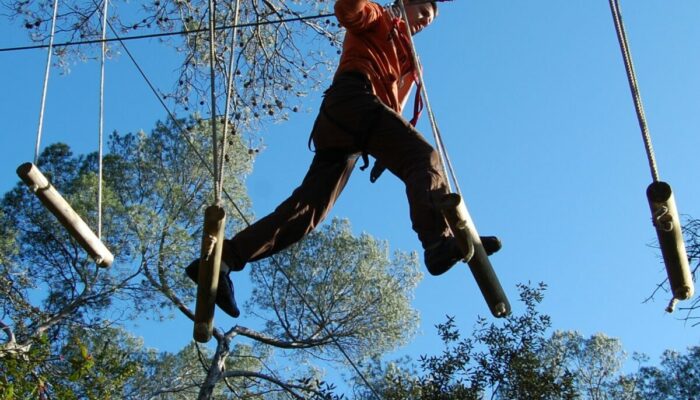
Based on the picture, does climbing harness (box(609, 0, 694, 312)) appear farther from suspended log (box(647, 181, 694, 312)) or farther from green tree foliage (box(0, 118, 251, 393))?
green tree foliage (box(0, 118, 251, 393))

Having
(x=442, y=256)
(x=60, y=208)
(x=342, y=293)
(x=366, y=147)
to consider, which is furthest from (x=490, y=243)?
(x=342, y=293)

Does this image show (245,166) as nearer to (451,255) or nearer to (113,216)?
(113,216)

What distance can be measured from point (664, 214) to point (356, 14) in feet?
4.23

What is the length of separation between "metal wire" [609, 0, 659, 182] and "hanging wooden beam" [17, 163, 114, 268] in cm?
168

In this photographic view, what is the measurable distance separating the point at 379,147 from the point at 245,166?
9748 millimetres

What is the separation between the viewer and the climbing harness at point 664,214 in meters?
2.67

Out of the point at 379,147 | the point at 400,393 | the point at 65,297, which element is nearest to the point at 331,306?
the point at 65,297

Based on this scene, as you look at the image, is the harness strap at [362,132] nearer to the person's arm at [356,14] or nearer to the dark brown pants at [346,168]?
the dark brown pants at [346,168]

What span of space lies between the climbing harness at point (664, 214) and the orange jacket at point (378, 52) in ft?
3.10

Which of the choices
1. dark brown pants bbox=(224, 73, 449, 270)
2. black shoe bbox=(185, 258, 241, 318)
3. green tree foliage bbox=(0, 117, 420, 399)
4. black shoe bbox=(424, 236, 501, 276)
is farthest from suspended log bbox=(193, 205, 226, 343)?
green tree foliage bbox=(0, 117, 420, 399)

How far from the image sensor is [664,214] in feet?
8.79

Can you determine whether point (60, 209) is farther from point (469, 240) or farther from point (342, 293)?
point (342, 293)

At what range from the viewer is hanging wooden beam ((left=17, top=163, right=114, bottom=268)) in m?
3.00

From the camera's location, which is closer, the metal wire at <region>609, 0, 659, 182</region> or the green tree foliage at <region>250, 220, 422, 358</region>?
the metal wire at <region>609, 0, 659, 182</region>
